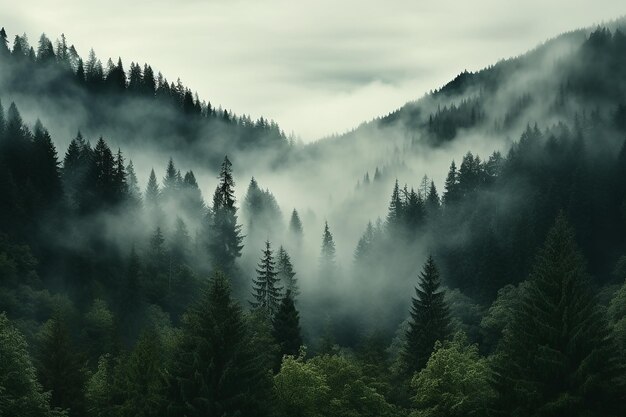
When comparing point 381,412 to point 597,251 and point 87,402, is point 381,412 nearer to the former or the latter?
point 87,402

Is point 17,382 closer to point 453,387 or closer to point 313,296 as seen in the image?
point 453,387

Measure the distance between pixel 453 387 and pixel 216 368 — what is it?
15.8 m

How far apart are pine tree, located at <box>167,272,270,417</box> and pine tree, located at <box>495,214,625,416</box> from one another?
15.0m

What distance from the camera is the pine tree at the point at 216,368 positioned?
43562 mm

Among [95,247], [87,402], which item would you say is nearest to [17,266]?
[95,247]

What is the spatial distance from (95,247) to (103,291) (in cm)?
1583

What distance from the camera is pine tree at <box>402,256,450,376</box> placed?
71.1 metres

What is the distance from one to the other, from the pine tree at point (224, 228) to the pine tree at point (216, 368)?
79661mm

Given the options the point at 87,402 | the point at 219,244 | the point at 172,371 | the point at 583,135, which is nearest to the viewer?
the point at 172,371

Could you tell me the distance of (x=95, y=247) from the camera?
121 m

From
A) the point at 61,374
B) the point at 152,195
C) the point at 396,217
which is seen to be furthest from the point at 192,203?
the point at 61,374

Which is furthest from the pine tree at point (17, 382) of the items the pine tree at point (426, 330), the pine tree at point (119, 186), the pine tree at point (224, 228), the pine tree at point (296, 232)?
the pine tree at point (296, 232)

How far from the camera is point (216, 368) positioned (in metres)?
44.8

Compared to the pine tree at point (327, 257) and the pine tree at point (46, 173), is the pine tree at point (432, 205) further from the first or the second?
the pine tree at point (46, 173)
